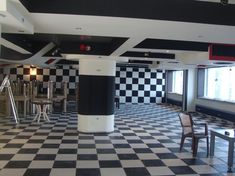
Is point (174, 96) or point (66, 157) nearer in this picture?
point (66, 157)

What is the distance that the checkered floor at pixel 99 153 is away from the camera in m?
4.13

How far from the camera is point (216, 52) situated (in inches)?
230

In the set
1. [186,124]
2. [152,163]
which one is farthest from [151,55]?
[152,163]

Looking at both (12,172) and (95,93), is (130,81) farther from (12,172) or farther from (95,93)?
(12,172)

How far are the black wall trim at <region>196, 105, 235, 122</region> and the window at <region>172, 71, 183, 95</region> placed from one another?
8.16 ft

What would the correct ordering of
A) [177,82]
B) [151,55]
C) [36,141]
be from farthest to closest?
[177,82]
[151,55]
[36,141]

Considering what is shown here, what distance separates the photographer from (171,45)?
596cm

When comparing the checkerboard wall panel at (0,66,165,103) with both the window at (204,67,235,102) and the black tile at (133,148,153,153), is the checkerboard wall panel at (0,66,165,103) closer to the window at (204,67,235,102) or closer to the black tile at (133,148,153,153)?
the window at (204,67,235,102)

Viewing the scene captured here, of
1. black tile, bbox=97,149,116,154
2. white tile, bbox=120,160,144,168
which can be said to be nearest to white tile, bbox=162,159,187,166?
white tile, bbox=120,160,144,168

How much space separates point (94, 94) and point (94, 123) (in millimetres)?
696

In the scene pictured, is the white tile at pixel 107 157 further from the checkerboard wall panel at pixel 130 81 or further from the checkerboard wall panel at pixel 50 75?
the checkerboard wall panel at pixel 130 81

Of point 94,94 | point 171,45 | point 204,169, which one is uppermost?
point 171,45

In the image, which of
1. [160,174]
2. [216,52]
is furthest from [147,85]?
[160,174]

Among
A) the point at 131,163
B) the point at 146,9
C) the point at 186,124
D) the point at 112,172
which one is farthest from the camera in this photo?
the point at 186,124
